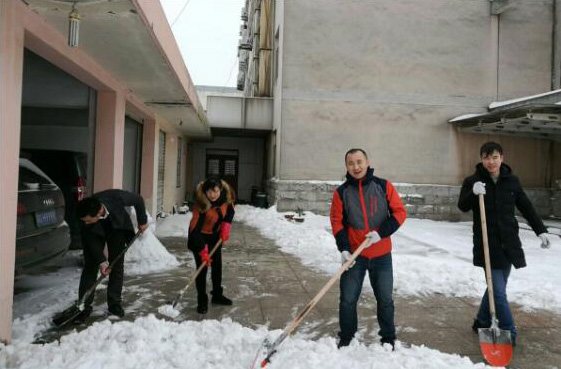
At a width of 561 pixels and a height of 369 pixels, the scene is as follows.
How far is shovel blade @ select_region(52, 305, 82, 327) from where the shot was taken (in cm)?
375

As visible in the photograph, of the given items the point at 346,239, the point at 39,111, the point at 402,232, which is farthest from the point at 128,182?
the point at 346,239

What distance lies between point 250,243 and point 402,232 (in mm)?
3984

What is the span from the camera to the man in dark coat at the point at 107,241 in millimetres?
3963

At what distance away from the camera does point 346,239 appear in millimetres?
3266

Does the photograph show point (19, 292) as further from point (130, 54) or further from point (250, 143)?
point (250, 143)

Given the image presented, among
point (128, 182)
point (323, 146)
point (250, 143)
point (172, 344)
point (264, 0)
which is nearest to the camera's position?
point (172, 344)

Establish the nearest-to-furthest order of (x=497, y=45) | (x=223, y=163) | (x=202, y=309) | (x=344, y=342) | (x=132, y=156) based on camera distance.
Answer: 1. (x=344, y=342)
2. (x=202, y=309)
3. (x=132, y=156)
4. (x=497, y=45)
5. (x=223, y=163)

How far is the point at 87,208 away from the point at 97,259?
22.4 inches

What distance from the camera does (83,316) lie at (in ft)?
12.8

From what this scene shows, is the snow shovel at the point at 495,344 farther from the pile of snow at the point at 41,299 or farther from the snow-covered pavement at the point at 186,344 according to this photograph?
the pile of snow at the point at 41,299

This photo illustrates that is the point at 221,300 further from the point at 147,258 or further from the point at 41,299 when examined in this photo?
the point at 147,258

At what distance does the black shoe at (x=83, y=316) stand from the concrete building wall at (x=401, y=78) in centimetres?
885

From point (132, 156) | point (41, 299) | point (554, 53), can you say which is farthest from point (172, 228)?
point (554, 53)

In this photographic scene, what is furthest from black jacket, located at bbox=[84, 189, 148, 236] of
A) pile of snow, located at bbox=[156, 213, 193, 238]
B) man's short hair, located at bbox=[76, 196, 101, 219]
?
pile of snow, located at bbox=[156, 213, 193, 238]
